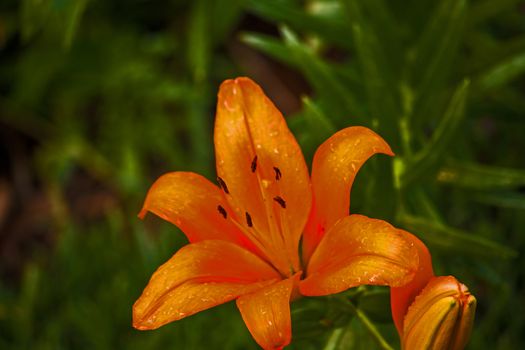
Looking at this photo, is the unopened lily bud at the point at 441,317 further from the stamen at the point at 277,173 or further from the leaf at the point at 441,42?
the leaf at the point at 441,42

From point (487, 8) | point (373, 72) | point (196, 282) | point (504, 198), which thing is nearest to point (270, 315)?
point (196, 282)

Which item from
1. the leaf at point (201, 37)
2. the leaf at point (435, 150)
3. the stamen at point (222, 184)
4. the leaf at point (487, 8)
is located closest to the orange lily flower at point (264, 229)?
the stamen at point (222, 184)

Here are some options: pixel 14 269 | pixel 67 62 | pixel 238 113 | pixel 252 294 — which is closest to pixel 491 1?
pixel 238 113

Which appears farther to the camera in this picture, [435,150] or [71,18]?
[71,18]

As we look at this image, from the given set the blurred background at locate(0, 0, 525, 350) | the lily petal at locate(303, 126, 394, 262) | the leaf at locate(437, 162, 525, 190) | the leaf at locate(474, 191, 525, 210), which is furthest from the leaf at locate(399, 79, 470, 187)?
the lily petal at locate(303, 126, 394, 262)

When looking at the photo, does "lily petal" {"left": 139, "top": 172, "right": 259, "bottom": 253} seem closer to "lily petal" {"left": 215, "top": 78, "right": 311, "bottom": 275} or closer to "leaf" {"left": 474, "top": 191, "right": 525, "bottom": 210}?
"lily petal" {"left": 215, "top": 78, "right": 311, "bottom": 275}

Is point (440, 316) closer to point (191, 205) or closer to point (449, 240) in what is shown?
point (191, 205)

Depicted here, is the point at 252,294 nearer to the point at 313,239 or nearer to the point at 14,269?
the point at 313,239
